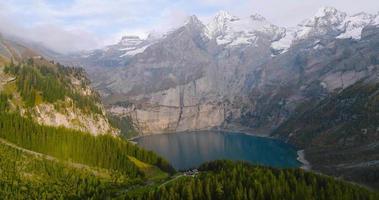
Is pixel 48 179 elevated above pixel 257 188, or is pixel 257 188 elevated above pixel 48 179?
pixel 257 188

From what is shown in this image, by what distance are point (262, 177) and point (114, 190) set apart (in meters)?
45.5

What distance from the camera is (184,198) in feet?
477

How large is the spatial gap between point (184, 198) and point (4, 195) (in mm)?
47612

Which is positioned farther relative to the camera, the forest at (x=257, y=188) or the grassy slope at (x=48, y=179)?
the grassy slope at (x=48, y=179)

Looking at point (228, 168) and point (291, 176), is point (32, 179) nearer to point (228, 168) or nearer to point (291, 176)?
point (228, 168)

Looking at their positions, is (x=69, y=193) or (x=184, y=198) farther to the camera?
(x=69, y=193)

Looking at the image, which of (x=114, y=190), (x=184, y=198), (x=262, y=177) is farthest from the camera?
(x=114, y=190)

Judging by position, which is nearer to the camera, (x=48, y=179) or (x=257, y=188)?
(x=257, y=188)

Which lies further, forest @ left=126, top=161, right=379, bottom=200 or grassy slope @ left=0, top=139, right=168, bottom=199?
grassy slope @ left=0, top=139, right=168, bottom=199

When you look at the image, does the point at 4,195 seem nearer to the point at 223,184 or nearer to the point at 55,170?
the point at 55,170

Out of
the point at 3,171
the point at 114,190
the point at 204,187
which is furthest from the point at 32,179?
the point at 204,187

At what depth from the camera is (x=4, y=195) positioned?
150125 millimetres

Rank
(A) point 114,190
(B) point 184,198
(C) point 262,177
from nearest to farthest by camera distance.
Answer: (B) point 184,198, (C) point 262,177, (A) point 114,190

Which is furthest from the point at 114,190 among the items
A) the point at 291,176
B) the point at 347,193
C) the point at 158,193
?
the point at 347,193
